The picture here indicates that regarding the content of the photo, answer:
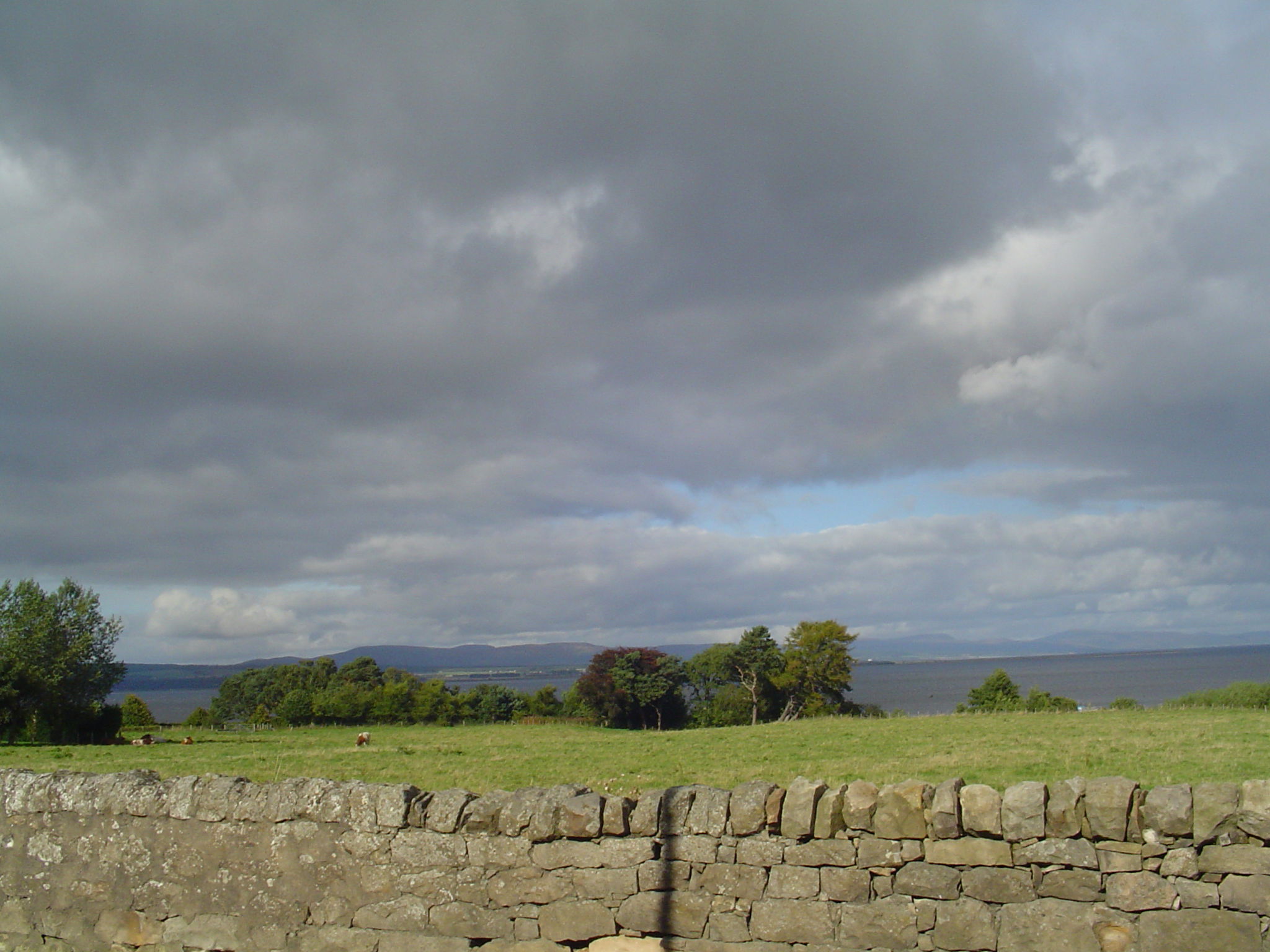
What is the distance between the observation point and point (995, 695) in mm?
53000

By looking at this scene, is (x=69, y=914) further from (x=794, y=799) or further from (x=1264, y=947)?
(x=1264, y=947)

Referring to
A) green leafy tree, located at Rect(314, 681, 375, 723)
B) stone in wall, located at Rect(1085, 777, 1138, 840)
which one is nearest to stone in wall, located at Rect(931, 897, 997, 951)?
stone in wall, located at Rect(1085, 777, 1138, 840)

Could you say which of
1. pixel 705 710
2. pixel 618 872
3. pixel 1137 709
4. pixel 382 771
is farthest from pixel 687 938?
pixel 705 710

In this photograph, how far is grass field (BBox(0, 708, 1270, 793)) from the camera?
15.7 m

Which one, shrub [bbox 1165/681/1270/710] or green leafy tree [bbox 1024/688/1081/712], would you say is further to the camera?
green leafy tree [bbox 1024/688/1081/712]

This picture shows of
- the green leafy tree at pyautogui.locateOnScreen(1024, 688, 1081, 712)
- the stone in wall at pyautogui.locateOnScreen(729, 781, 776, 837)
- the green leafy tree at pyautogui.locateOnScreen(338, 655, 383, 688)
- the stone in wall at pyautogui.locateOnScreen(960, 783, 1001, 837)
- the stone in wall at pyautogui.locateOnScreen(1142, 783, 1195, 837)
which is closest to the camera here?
the stone in wall at pyautogui.locateOnScreen(1142, 783, 1195, 837)

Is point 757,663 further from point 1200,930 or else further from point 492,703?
point 1200,930

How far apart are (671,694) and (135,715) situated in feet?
123

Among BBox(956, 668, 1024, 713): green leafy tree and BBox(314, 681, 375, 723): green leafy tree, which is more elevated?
BBox(956, 668, 1024, 713): green leafy tree

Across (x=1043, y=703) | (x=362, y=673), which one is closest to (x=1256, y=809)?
(x=1043, y=703)

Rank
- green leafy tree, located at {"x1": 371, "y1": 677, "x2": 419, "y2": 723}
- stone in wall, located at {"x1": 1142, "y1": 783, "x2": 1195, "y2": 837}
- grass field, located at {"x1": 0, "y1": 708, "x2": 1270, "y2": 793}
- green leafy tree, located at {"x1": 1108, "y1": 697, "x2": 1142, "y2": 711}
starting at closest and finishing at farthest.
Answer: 1. stone in wall, located at {"x1": 1142, "y1": 783, "x2": 1195, "y2": 837}
2. grass field, located at {"x1": 0, "y1": 708, "x2": 1270, "y2": 793}
3. green leafy tree, located at {"x1": 1108, "y1": 697, "x2": 1142, "y2": 711}
4. green leafy tree, located at {"x1": 371, "y1": 677, "x2": 419, "y2": 723}

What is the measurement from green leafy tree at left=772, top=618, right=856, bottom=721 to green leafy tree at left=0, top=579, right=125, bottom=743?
1706 inches

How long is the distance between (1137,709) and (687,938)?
37.7m

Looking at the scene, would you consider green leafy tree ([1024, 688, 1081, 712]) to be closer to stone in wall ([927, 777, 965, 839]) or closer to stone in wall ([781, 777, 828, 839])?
stone in wall ([927, 777, 965, 839])
